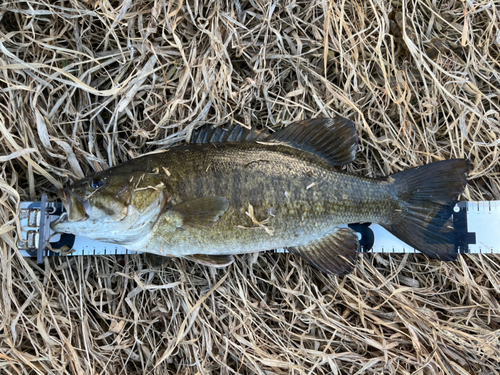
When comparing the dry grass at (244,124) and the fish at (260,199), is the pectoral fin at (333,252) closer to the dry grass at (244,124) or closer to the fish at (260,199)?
the fish at (260,199)

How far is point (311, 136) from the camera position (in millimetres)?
2305

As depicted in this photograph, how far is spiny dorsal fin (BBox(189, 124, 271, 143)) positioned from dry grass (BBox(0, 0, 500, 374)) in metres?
0.17

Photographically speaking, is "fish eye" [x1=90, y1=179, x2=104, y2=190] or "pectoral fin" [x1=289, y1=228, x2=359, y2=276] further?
"pectoral fin" [x1=289, y1=228, x2=359, y2=276]

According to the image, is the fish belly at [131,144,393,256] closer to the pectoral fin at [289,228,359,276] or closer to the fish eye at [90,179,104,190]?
the pectoral fin at [289,228,359,276]

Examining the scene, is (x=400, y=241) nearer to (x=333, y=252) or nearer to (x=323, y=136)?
(x=333, y=252)

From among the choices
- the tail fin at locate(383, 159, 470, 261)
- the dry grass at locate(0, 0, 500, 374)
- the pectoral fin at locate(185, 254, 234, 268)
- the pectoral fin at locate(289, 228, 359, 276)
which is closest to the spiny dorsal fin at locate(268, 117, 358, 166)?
the dry grass at locate(0, 0, 500, 374)

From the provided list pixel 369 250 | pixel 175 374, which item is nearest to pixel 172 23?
pixel 369 250

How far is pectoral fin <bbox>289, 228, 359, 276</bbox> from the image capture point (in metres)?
2.32

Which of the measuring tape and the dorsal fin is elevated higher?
A: the dorsal fin

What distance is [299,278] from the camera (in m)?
2.50

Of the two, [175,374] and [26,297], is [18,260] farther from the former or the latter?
[175,374]

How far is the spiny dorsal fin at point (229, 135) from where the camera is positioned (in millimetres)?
2289

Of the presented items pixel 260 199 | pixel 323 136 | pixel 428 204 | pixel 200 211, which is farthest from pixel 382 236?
pixel 200 211

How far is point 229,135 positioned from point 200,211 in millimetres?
595
